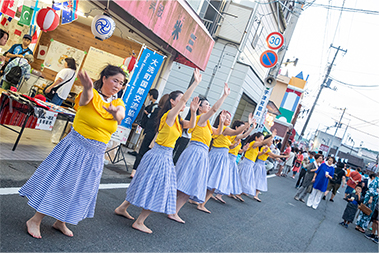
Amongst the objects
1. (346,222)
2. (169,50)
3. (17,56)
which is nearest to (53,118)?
(17,56)

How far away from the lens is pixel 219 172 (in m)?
7.34

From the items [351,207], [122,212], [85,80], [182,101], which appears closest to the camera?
[85,80]

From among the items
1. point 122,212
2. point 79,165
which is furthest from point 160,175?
point 79,165

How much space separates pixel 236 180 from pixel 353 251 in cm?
356

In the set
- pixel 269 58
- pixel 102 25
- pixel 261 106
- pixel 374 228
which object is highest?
pixel 269 58

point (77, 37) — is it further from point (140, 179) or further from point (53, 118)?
point (140, 179)

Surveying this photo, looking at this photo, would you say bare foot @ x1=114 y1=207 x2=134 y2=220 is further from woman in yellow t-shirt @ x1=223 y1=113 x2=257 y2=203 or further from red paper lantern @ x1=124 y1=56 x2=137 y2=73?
red paper lantern @ x1=124 y1=56 x2=137 y2=73

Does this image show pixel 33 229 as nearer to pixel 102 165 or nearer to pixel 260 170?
pixel 102 165

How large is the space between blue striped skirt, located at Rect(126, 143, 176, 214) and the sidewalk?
5.79 ft

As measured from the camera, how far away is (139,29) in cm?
924

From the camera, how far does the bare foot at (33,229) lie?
3.46 meters

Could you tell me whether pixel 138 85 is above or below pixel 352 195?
above

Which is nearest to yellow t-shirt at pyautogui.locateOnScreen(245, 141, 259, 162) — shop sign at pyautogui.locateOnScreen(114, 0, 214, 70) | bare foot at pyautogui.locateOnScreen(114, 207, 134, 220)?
shop sign at pyautogui.locateOnScreen(114, 0, 214, 70)

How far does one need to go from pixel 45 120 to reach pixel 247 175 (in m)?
5.73
